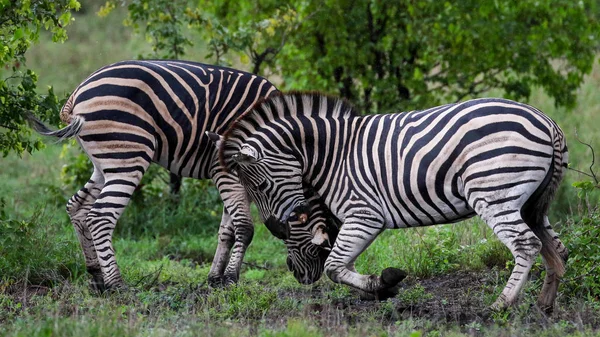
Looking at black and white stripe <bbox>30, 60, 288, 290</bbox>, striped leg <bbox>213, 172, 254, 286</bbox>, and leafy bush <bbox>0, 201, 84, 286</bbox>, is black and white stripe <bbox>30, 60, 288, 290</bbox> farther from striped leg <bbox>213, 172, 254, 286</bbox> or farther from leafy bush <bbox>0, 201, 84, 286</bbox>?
leafy bush <bbox>0, 201, 84, 286</bbox>

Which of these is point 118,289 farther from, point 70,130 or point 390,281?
point 390,281

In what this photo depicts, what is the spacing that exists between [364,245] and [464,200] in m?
0.92

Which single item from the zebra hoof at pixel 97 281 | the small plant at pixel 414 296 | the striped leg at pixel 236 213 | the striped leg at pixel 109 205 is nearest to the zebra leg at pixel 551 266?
the small plant at pixel 414 296

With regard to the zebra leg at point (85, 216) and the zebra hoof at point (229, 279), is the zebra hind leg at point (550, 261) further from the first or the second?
the zebra leg at point (85, 216)

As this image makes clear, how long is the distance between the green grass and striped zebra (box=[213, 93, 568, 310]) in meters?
0.40

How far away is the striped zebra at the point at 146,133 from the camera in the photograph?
695 cm

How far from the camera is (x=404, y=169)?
6.31 meters

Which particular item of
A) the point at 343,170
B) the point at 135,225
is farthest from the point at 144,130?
the point at 135,225

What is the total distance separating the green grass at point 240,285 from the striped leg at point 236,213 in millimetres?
203

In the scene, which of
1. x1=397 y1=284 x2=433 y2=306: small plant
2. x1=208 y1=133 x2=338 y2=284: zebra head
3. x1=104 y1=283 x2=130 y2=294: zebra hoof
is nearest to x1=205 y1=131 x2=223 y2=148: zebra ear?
x1=208 y1=133 x2=338 y2=284: zebra head

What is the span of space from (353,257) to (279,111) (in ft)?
4.71

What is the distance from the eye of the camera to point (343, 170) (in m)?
6.65

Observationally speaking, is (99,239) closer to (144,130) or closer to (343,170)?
(144,130)

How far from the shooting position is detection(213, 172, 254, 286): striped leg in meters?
7.38
